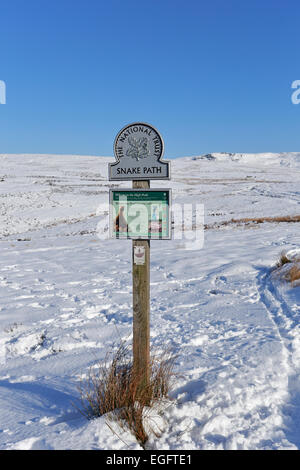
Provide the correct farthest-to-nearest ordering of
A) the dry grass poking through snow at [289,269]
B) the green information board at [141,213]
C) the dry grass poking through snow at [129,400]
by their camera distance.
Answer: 1. the dry grass poking through snow at [289,269]
2. the green information board at [141,213]
3. the dry grass poking through snow at [129,400]

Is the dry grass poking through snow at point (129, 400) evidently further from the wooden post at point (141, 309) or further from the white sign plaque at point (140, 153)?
the white sign plaque at point (140, 153)

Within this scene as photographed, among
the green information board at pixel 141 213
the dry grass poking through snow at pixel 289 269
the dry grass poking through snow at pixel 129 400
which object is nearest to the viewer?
the dry grass poking through snow at pixel 129 400

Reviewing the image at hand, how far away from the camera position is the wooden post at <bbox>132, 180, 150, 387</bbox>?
3420 mm

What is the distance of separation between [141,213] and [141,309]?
3.00 feet

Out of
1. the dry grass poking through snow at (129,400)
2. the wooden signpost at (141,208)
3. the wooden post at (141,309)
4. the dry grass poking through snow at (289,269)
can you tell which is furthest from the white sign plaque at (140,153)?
the dry grass poking through snow at (289,269)

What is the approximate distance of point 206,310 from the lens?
6.37m

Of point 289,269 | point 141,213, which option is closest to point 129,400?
point 141,213

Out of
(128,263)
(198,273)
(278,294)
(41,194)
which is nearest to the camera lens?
(278,294)

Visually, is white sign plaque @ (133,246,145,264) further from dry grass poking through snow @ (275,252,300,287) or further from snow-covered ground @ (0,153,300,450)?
dry grass poking through snow @ (275,252,300,287)

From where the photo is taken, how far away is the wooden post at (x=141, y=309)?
11.2 feet

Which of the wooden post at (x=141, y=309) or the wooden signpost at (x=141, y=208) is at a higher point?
the wooden signpost at (x=141, y=208)

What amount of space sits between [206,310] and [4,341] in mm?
3317

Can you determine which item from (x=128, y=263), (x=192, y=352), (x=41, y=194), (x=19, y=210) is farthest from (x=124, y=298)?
(x=41, y=194)

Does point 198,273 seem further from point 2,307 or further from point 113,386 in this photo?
point 113,386
